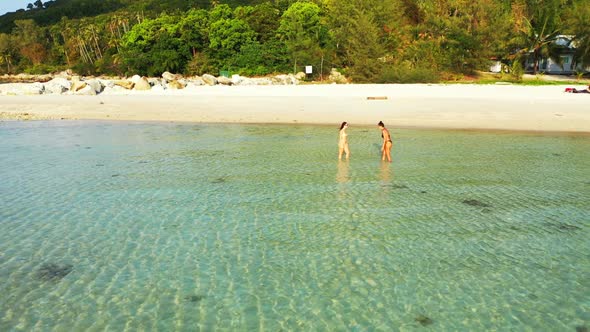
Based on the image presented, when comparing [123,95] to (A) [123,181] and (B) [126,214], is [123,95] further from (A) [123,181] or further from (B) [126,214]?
(B) [126,214]

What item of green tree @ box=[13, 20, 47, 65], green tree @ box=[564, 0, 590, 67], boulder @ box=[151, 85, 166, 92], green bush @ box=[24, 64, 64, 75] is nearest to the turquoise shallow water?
boulder @ box=[151, 85, 166, 92]

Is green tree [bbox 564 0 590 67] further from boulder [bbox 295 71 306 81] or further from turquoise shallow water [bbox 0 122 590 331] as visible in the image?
turquoise shallow water [bbox 0 122 590 331]

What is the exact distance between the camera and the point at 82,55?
303ft

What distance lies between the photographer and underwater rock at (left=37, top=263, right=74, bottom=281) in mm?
7234

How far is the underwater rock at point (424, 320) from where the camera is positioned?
19.7 feet

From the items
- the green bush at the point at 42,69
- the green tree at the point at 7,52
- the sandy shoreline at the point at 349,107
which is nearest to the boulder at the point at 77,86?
the sandy shoreline at the point at 349,107

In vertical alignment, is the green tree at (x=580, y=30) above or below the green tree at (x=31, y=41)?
below

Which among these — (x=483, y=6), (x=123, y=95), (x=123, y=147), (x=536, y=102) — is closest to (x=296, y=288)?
(x=123, y=147)

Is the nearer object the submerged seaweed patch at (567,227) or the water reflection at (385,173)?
the submerged seaweed patch at (567,227)

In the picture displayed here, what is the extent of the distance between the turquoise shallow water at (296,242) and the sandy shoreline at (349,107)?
797 cm

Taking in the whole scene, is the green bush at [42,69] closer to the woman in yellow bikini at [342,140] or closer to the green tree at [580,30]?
the green tree at [580,30]

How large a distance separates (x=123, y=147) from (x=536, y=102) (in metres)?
25.0

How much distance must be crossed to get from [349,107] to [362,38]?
1017 inches

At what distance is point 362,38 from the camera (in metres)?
52.0
